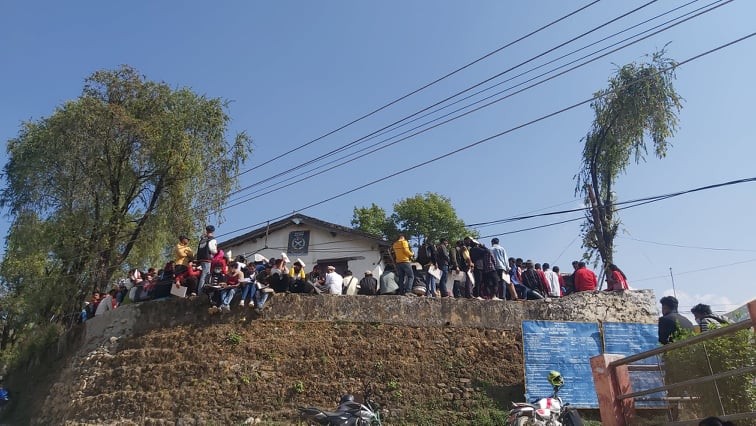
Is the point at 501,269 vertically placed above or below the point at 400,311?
above

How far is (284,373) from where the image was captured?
12.8m

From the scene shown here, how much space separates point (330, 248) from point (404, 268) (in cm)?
1131

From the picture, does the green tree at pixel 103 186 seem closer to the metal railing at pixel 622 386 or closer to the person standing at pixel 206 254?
the person standing at pixel 206 254

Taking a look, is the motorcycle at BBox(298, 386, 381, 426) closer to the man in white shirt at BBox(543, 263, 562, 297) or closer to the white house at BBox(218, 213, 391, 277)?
the man in white shirt at BBox(543, 263, 562, 297)

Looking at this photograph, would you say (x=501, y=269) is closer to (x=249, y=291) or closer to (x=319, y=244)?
(x=249, y=291)

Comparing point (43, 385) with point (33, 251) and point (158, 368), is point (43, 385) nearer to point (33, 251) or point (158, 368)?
point (33, 251)

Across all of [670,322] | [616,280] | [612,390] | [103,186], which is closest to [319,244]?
[103,186]

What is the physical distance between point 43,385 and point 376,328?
363 inches

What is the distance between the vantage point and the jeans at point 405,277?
14.3 m

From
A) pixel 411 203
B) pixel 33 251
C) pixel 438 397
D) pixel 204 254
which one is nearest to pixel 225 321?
pixel 204 254

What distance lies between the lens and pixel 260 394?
41.1 feet

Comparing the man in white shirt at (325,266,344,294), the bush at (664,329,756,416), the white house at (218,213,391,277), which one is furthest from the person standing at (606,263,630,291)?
the white house at (218,213,391,277)

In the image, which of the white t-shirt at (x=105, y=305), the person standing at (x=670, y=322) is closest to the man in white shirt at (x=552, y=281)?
the person standing at (x=670, y=322)

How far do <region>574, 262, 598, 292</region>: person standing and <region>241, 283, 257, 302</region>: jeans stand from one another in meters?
7.69
